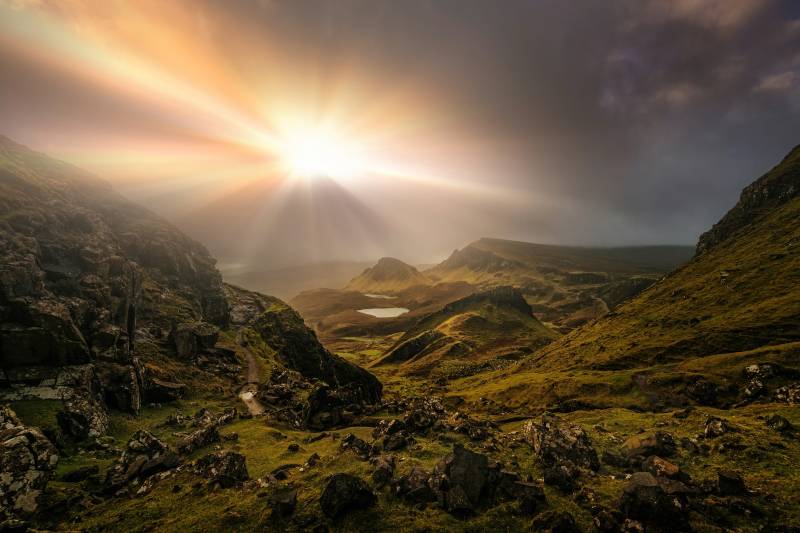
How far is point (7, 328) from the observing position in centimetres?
4738

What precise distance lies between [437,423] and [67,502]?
37357mm

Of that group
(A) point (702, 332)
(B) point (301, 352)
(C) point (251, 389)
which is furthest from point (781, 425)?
(B) point (301, 352)

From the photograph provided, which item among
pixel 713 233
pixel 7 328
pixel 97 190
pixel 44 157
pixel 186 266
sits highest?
pixel 44 157

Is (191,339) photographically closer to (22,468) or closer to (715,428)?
(22,468)

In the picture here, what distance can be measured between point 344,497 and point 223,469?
47.6ft

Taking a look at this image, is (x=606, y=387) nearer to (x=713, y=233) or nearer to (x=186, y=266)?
(x=186, y=266)

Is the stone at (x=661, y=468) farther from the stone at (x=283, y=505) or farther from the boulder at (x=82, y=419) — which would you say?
the boulder at (x=82, y=419)

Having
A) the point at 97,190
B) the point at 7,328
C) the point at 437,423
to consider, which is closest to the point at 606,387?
the point at 437,423

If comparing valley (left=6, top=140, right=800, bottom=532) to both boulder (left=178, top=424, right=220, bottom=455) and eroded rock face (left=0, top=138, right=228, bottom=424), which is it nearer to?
boulder (left=178, top=424, right=220, bottom=455)

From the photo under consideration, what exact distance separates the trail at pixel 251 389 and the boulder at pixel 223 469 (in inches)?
1250

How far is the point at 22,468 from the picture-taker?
88.7 feet

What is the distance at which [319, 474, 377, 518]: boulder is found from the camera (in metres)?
23.9

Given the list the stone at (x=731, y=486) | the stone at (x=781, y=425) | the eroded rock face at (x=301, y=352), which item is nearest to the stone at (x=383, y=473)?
the stone at (x=731, y=486)

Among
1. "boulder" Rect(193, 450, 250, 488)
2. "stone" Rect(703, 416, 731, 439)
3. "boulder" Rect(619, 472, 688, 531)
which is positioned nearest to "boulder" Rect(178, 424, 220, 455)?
"boulder" Rect(193, 450, 250, 488)
